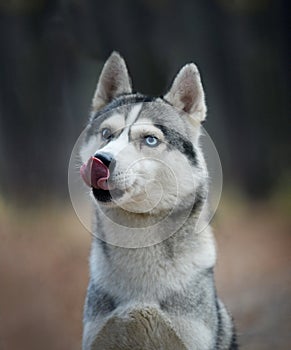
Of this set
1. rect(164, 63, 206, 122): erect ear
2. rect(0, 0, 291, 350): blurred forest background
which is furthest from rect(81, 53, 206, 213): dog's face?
rect(0, 0, 291, 350): blurred forest background

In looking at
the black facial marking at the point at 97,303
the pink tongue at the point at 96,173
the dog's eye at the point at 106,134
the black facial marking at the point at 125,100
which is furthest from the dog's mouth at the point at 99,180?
the black facial marking at the point at 97,303

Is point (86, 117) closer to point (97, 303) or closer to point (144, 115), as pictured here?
point (144, 115)

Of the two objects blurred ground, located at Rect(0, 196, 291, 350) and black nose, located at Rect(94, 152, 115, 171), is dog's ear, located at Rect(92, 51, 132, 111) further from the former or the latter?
blurred ground, located at Rect(0, 196, 291, 350)

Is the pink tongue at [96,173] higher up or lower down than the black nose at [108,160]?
lower down

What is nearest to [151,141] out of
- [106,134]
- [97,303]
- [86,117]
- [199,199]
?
[106,134]

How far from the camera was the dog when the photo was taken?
8.43 ft

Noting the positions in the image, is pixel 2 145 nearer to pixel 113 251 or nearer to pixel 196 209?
pixel 113 251

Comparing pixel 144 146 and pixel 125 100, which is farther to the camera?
pixel 125 100

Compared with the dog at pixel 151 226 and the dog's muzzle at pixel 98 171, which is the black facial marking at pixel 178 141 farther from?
the dog's muzzle at pixel 98 171

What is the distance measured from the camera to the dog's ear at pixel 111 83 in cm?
281

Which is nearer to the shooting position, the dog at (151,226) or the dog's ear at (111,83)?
the dog at (151,226)

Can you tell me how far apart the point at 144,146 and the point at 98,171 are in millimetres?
229

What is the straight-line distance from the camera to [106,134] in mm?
2691

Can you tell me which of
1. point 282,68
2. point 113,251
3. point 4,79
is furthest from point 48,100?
point 282,68
